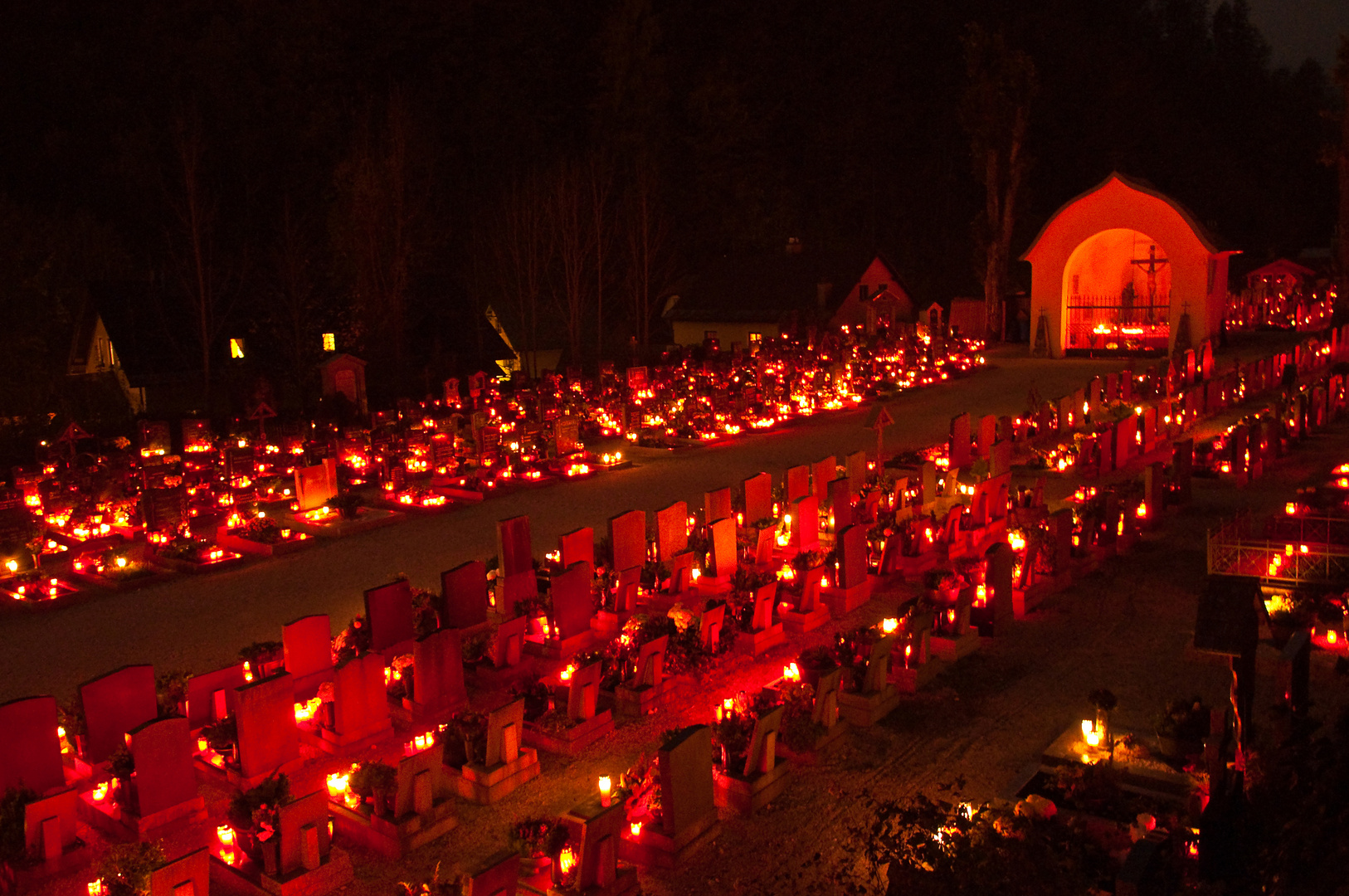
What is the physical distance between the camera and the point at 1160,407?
2072 centimetres

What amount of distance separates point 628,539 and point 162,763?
18.6ft

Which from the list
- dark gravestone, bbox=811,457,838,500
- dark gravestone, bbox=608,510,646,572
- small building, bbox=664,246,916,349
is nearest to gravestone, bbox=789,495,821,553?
dark gravestone, bbox=811,457,838,500

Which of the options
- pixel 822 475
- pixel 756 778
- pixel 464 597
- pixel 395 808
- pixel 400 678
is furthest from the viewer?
pixel 822 475

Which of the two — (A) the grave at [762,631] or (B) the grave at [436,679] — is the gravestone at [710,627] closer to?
(A) the grave at [762,631]

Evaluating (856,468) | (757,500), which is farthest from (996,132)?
(757,500)

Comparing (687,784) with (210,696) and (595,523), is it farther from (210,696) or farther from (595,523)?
(595,523)

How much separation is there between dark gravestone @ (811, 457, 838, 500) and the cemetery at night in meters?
0.06

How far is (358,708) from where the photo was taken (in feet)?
29.9

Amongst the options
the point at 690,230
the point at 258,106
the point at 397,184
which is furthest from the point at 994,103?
the point at 258,106

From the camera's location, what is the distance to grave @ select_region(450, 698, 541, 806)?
821 cm

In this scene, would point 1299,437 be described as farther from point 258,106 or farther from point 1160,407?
point 258,106

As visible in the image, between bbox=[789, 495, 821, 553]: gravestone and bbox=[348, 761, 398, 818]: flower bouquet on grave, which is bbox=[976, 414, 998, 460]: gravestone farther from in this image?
bbox=[348, 761, 398, 818]: flower bouquet on grave

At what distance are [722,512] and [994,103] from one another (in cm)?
3217

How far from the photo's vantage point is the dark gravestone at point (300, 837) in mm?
7113
